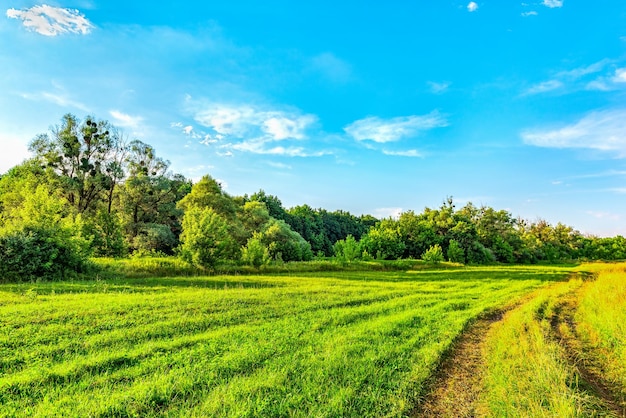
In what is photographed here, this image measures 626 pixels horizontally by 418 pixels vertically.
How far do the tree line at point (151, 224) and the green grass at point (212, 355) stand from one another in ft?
25.7

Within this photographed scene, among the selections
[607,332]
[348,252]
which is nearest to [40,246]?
[607,332]


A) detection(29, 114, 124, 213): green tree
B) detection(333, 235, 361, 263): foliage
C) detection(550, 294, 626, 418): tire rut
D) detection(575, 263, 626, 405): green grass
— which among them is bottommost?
detection(550, 294, 626, 418): tire rut

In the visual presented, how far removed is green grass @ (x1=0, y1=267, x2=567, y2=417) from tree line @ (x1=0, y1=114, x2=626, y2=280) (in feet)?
25.7

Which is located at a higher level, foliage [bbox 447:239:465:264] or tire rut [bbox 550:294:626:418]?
foliage [bbox 447:239:465:264]

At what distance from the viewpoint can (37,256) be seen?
826 inches

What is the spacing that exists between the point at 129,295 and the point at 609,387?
1767 centimetres

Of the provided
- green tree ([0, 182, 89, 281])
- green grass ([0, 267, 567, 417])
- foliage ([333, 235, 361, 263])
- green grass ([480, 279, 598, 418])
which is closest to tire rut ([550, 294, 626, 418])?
green grass ([480, 279, 598, 418])

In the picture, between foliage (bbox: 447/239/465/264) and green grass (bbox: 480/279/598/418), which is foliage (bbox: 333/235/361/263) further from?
green grass (bbox: 480/279/598/418)

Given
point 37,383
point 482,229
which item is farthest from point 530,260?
point 37,383

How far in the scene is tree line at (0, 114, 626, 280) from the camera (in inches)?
901

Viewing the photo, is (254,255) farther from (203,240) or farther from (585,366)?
(585,366)

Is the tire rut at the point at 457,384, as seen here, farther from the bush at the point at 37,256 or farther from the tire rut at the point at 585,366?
the bush at the point at 37,256

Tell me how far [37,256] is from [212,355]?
1933cm

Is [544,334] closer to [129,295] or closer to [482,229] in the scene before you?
[129,295]
